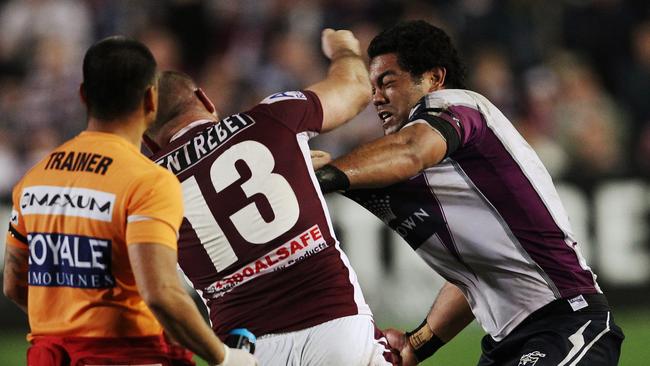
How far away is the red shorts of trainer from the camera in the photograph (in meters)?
4.15

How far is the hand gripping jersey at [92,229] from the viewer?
397cm

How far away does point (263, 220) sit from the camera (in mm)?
4832

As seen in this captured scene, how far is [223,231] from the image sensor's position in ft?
16.0

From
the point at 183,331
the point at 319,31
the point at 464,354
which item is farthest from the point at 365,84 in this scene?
the point at 319,31

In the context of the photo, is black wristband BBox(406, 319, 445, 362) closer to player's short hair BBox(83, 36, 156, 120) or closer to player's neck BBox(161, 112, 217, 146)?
player's neck BBox(161, 112, 217, 146)

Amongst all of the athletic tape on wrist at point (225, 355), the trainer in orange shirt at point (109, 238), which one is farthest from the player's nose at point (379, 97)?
the athletic tape on wrist at point (225, 355)

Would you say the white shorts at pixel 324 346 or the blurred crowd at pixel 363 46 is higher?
the blurred crowd at pixel 363 46

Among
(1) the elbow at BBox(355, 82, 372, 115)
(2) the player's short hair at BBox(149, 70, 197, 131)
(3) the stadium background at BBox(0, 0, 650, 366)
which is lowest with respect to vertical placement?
(1) the elbow at BBox(355, 82, 372, 115)

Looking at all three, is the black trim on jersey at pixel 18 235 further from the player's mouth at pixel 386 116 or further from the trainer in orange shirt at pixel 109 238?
the player's mouth at pixel 386 116

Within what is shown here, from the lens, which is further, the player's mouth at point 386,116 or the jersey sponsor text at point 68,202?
the player's mouth at point 386,116

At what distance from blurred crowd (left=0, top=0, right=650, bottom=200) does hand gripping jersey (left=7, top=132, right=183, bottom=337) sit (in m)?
8.56

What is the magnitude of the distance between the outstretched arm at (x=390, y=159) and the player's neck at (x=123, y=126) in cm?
97

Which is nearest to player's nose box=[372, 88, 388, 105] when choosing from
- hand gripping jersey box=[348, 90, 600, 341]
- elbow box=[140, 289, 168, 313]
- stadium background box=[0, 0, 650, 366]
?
hand gripping jersey box=[348, 90, 600, 341]

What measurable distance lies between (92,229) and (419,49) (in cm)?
222
